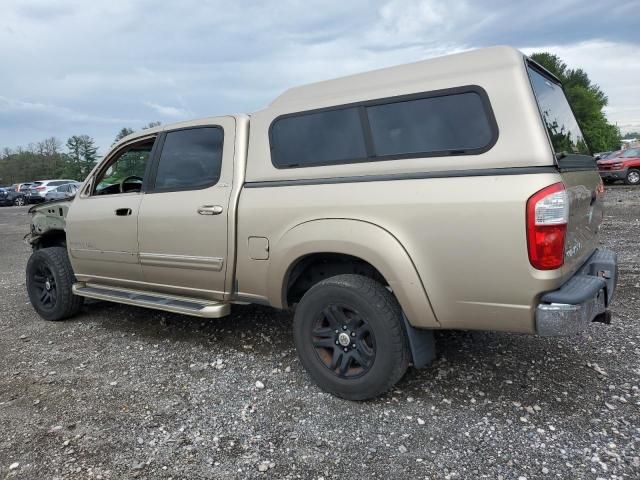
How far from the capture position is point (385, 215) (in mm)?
2762

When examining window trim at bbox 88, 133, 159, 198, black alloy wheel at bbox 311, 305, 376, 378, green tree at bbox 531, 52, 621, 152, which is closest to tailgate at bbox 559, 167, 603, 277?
black alloy wheel at bbox 311, 305, 376, 378

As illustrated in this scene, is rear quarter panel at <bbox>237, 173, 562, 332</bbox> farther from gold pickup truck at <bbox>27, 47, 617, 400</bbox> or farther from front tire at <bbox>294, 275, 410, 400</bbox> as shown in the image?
front tire at <bbox>294, 275, 410, 400</bbox>

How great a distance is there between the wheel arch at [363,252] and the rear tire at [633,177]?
19074mm

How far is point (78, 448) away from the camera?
268cm

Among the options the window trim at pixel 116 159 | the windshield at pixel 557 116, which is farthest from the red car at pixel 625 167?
the window trim at pixel 116 159

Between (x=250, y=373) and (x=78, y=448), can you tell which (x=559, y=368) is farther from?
(x=78, y=448)

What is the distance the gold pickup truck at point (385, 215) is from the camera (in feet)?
8.05

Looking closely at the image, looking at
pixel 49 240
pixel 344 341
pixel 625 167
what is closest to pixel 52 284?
pixel 49 240

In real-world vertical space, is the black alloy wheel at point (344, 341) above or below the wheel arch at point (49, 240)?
below

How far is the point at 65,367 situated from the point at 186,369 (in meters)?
1.00

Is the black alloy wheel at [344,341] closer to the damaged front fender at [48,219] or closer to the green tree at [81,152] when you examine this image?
the damaged front fender at [48,219]

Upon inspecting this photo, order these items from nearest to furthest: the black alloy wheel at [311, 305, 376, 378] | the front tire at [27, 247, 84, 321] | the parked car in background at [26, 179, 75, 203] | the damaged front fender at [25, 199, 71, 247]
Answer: the black alloy wheel at [311, 305, 376, 378] → the front tire at [27, 247, 84, 321] → the damaged front fender at [25, 199, 71, 247] → the parked car in background at [26, 179, 75, 203]

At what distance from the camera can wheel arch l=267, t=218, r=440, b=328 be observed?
2.72 metres

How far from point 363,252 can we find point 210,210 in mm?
1279
